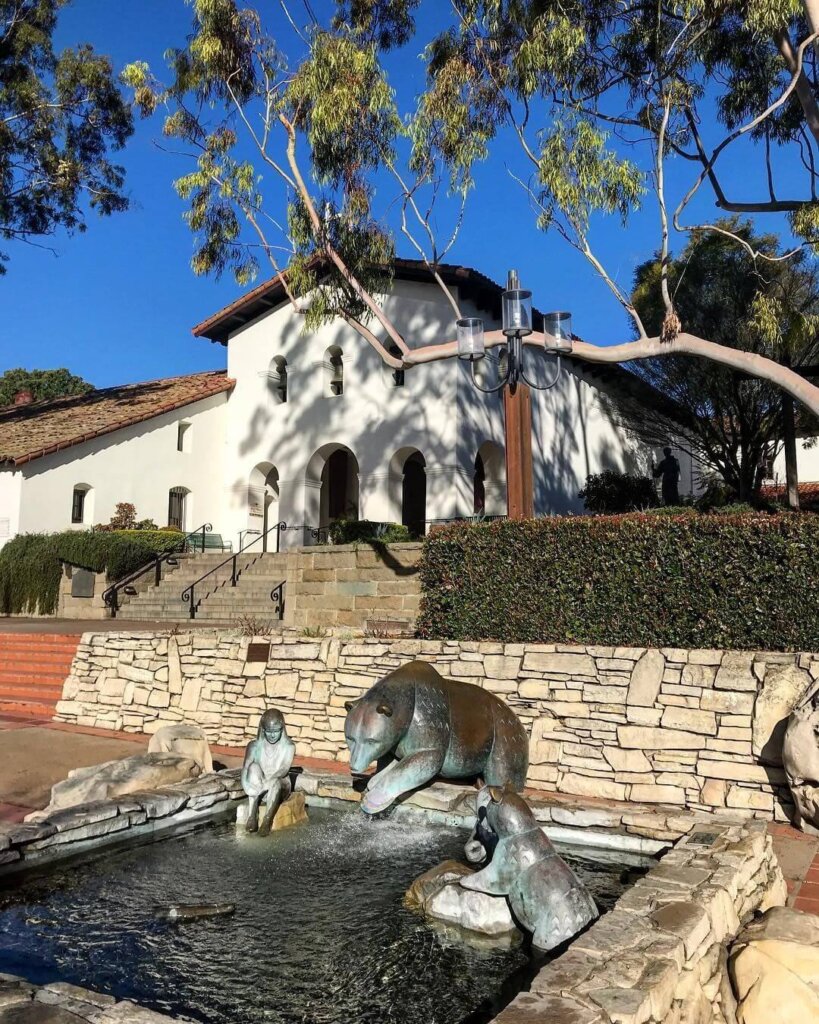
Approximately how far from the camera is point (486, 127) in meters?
11.3

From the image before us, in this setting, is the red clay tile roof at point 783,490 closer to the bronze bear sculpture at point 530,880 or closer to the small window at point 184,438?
the small window at point 184,438

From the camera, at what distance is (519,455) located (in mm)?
11289

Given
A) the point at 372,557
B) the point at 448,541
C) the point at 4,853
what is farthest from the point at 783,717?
the point at 372,557

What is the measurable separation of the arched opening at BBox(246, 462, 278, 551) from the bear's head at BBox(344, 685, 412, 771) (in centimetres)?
1933

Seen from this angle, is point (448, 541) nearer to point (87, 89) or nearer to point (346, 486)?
point (346, 486)

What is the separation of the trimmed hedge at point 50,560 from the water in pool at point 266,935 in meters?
15.3

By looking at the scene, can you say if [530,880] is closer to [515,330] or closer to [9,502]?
[515,330]

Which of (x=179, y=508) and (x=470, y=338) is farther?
(x=179, y=508)

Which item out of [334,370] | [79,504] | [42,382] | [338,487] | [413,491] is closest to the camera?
[79,504]

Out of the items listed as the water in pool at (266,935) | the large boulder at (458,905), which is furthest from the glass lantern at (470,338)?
the large boulder at (458,905)

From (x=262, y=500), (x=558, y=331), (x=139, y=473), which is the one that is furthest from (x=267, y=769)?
(x=262, y=500)

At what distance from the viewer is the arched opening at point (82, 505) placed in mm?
22109

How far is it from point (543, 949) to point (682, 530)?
187 inches

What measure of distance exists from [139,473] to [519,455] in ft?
50.1
